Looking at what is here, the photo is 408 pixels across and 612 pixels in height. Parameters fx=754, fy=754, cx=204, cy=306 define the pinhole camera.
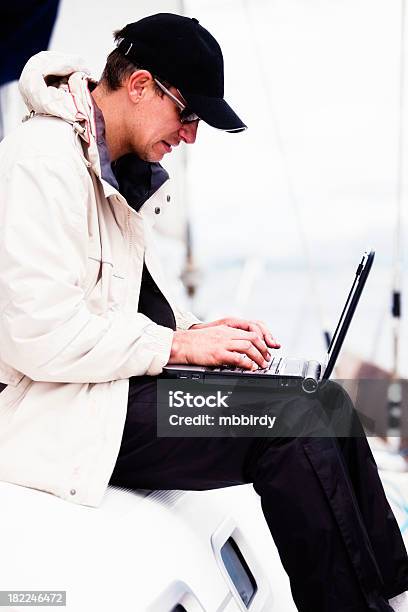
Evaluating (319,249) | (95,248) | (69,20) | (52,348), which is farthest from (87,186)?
(319,249)

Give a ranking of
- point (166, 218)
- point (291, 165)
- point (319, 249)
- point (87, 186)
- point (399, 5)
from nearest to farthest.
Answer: point (87, 186) < point (399, 5) < point (166, 218) < point (291, 165) < point (319, 249)

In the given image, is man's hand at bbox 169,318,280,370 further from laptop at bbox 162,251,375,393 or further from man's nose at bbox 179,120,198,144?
man's nose at bbox 179,120,198,144

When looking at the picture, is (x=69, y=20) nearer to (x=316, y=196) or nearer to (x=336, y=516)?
(x=316, y=196)

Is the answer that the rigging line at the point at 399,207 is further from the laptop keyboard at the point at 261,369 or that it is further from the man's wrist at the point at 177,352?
the man's wrist at the point at 177,352

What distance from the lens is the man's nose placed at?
115 centimetres

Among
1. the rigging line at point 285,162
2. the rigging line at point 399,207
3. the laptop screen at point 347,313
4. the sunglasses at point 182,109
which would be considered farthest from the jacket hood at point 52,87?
the rigging line at point 285,162

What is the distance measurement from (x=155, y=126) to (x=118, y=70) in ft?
0.32

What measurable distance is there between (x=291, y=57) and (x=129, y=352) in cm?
217

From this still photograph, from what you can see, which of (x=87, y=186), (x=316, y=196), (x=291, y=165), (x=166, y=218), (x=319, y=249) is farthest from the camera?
(x=316, y=196)

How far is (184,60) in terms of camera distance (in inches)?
43.3

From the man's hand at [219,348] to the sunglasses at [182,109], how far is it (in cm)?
33

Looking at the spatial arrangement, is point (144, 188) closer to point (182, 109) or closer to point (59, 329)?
point (182, 109)

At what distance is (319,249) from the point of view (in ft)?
9.19

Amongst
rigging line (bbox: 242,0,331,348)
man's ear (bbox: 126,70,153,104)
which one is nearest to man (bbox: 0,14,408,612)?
man's ear (bbox: 126,70,153,104)
